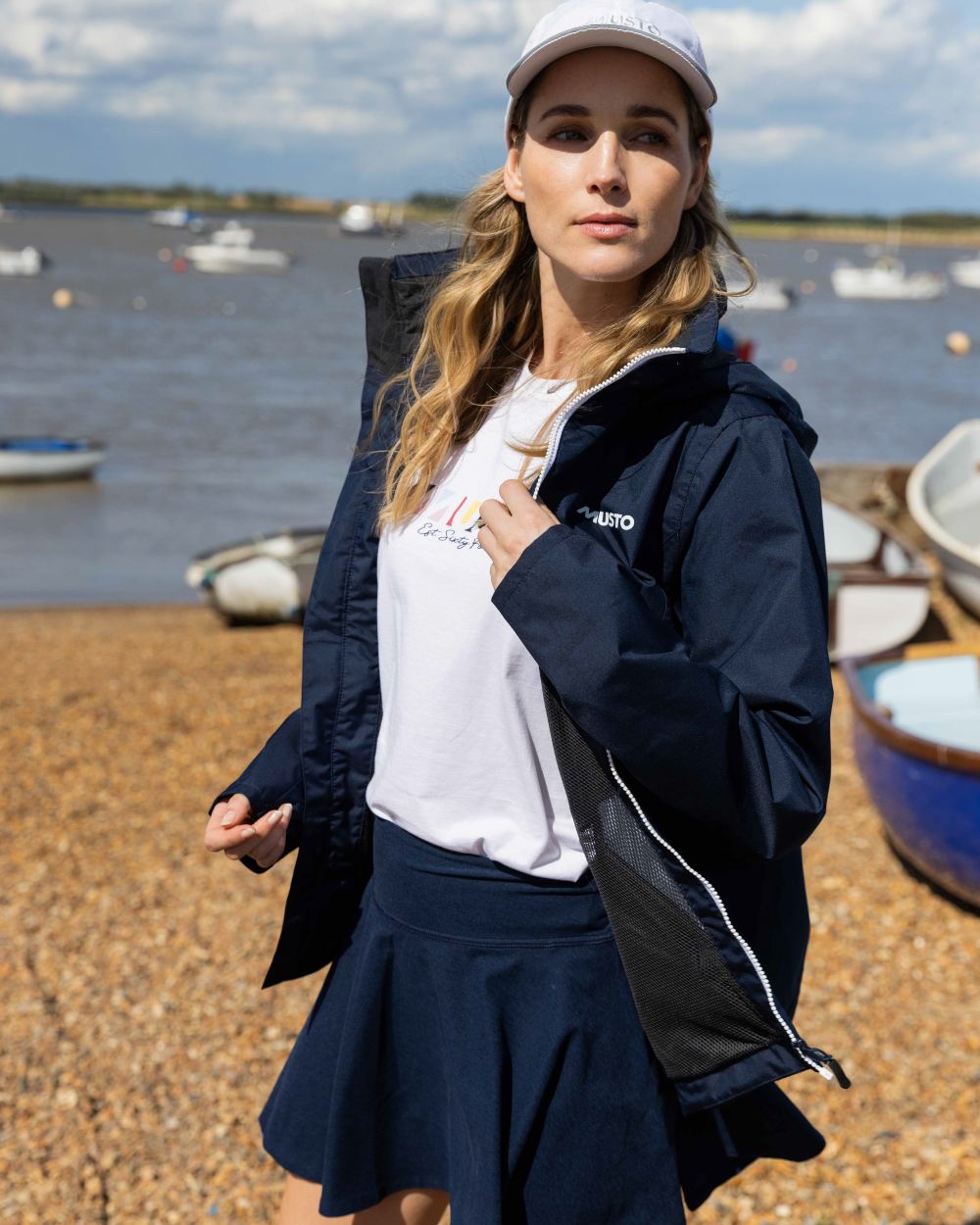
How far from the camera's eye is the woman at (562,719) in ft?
5.37

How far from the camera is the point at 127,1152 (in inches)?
138

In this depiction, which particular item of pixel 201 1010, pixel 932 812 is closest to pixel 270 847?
pixel 201 1010

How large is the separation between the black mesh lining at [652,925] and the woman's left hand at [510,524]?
0.54 feet

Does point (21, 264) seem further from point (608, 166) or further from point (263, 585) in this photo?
point (608, 166)

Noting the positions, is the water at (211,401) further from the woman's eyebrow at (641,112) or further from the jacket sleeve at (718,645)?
the jacket sleeve at (718,645)

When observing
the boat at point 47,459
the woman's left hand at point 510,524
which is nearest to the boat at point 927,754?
Result: the woman's left hand at point 510,524

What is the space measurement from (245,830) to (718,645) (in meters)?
0.85

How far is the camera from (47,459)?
60.2 ft

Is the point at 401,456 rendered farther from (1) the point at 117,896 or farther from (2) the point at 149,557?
(2) the point at 149,557

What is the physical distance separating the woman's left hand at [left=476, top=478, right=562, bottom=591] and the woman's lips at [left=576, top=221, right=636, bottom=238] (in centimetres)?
40

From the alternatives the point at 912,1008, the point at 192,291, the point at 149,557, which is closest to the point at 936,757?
the point at 912,1008

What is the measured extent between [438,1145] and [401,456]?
106 centimetres

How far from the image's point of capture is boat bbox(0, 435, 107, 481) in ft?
60.2

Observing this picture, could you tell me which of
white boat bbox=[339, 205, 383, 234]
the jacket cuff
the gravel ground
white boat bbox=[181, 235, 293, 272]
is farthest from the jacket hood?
white boat bbox=[339, 205, 383, 234]
